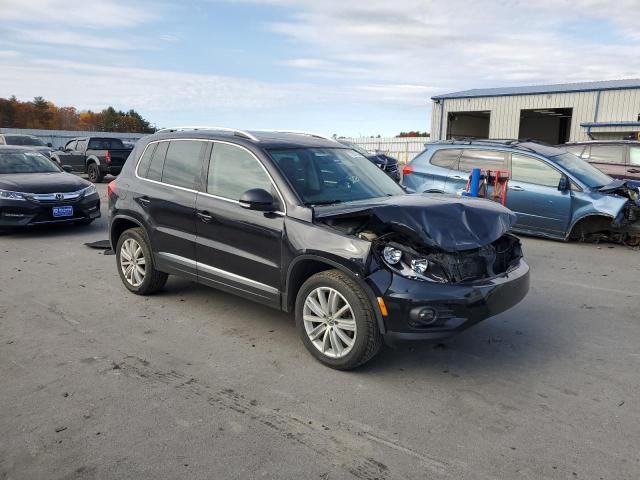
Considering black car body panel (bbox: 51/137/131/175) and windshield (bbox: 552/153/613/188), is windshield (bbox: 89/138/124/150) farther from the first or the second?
windshield (bbox: 552/153/613/188)

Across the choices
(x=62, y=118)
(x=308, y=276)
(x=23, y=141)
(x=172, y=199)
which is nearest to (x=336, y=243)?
(x=308, y=276)

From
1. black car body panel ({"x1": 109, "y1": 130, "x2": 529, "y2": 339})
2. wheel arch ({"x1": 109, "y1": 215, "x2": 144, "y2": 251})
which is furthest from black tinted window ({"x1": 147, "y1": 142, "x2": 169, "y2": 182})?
wheel arch ({"x1": 109, "y1": 215, "x2": 144, "y2": 251})

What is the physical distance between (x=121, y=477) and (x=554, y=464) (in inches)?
91.5

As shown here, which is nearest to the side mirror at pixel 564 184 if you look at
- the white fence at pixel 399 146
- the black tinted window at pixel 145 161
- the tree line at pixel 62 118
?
the black tinted window at pixel 145 161

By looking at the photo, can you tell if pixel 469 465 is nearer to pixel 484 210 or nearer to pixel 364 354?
pixel 364 354

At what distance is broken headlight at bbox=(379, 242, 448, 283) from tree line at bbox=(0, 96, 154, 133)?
76.1 metres

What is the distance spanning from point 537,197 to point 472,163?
1.33 meters

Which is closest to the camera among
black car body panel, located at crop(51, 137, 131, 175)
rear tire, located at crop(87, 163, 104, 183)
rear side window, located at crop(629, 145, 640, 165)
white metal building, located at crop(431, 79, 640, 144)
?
rear side window, located at crop(629, 145, 640, 165)

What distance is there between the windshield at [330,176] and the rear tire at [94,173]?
1581 cm

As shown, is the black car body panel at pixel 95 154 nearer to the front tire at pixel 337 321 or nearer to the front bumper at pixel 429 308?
the front tire at pixel 337 321

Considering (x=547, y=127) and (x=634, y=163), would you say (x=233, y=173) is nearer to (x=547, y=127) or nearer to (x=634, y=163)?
(x=634, y=163)

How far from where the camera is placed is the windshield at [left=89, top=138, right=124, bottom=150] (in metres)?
19.4

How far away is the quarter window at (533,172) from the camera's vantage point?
8781mm

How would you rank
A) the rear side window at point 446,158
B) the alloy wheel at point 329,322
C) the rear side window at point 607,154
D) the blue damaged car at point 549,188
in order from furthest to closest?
the rear side window at point 607,154 < the rear side window at point 446,158 < the blue damaged car at point 549,188 < the alloy wheel at point 329,322
